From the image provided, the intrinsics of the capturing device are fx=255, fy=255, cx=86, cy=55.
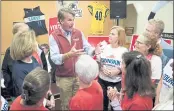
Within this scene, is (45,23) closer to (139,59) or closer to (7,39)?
(7,39)

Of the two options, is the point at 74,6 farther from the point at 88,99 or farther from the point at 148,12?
the point at 88,99

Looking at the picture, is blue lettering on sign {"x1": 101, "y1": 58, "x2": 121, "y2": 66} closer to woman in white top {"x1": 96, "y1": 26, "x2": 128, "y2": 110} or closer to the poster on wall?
woman in white top {"x1": 96, "y1": 26, "x2": 128, "y2": 110}

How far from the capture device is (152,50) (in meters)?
1.91

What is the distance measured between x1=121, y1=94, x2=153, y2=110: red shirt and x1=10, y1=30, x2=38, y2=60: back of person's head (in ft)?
2.53

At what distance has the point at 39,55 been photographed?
2143mm

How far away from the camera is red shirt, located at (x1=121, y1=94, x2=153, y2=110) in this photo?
4.30 feet

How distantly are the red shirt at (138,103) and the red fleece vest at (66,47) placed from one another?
0.86 m

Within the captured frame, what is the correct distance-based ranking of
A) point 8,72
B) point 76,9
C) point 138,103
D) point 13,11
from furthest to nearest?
1. point 13,11
2. point 76,9
3. point 8,72
4. point 138,103

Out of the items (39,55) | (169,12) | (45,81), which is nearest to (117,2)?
(169,12)

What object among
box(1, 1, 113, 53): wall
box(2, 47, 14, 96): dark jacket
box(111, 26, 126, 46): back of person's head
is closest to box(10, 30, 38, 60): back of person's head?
box(2, 47, 14, 96): dark jacket

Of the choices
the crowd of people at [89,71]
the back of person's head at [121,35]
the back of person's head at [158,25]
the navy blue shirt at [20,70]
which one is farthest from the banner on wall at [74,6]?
the navy blue shirt at [20,70]

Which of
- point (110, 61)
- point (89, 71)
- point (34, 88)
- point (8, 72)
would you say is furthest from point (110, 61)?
point (34, 88)

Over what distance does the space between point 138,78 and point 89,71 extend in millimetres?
276

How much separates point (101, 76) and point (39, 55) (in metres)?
0.56
